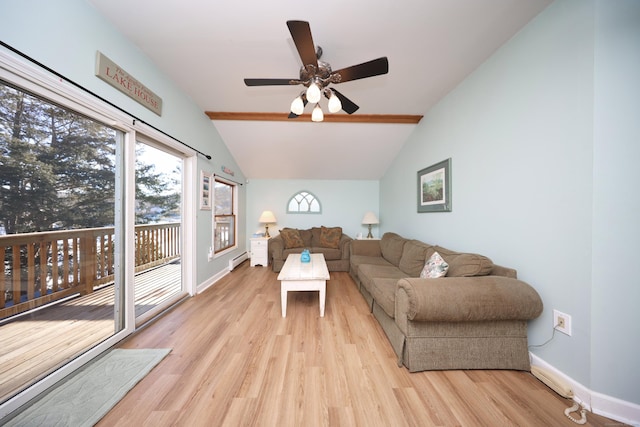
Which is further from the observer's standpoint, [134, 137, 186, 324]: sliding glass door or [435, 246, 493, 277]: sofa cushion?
[134, 137, 186, 324]: sliding glass door

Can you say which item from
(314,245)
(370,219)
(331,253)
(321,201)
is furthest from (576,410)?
(321,201)

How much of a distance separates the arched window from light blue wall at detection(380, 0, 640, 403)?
11.7 feet

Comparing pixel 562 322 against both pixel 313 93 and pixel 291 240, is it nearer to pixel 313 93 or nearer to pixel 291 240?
pixel 313 93

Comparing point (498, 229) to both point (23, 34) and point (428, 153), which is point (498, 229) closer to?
point (428, 153)

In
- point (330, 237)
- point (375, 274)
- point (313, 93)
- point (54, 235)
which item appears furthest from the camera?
point (330, 237)

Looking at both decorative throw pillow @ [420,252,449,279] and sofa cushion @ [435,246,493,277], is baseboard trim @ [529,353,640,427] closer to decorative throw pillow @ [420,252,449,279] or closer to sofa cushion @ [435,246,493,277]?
sofa cushion @ [435,246,493,277]

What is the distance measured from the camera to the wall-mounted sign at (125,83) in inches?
60.8

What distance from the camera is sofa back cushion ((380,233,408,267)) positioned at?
2.96 metres

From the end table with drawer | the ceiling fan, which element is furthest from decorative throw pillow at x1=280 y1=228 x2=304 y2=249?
the ceiling fan

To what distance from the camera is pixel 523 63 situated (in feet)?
5.22

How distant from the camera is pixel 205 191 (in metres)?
3.06

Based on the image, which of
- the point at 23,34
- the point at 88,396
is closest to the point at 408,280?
the point at 88,396

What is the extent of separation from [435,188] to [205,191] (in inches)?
129

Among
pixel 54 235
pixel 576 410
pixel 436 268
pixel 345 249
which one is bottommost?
pixel 576 410
